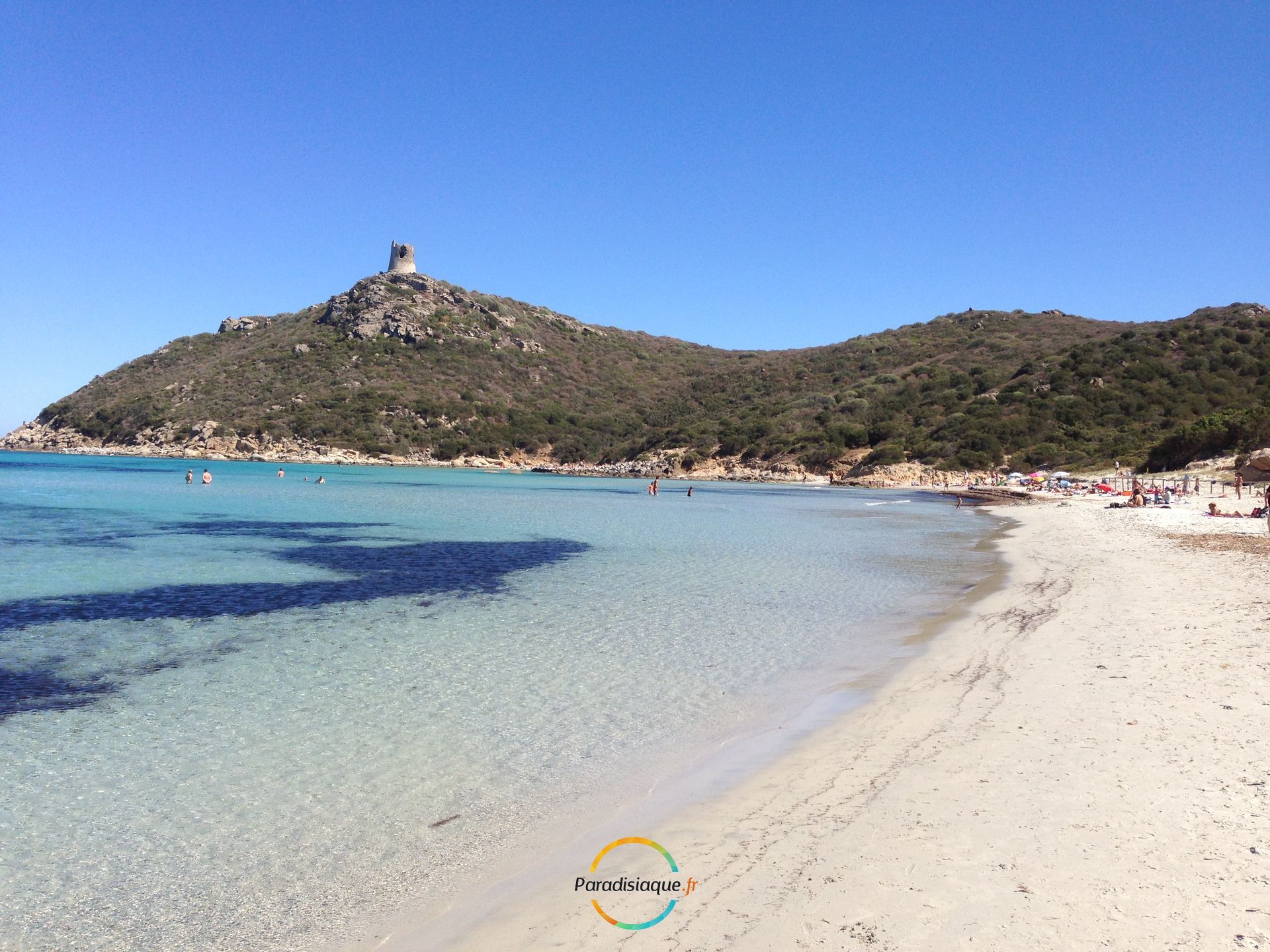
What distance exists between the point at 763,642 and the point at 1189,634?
5298 mm

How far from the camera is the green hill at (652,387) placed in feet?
223

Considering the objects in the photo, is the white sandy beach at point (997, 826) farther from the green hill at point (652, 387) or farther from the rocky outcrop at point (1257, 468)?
the green hill at point (652, 387)

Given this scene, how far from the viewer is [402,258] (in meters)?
138

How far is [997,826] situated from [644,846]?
7.21 feet

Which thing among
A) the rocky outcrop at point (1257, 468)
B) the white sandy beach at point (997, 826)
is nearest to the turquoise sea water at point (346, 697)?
the white sandy beach at point (997, 826)

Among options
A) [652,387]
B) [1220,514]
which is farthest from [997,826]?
[652,387]

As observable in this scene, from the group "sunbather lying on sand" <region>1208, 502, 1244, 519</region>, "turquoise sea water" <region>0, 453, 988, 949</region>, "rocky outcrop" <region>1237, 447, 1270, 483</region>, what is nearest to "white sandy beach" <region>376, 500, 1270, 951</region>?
"turquoise sea water" <region>0, 453, 988, 949</region>

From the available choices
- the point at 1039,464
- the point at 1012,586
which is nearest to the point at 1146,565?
the point at 1012,586

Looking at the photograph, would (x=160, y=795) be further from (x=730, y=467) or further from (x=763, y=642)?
(x=730, y=467)

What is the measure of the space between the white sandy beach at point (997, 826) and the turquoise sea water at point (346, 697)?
3.31 ft

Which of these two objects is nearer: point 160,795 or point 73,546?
point 160,795

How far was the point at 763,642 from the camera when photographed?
11.5 meters

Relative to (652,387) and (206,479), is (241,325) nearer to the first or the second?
(652,387)

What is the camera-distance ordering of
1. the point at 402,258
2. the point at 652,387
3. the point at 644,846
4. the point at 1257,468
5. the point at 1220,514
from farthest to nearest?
1. the point at 402,258
2. the point at 652,387
3. the point at 1257,468
4. the point at 1220,514
5. the point at 644,846
